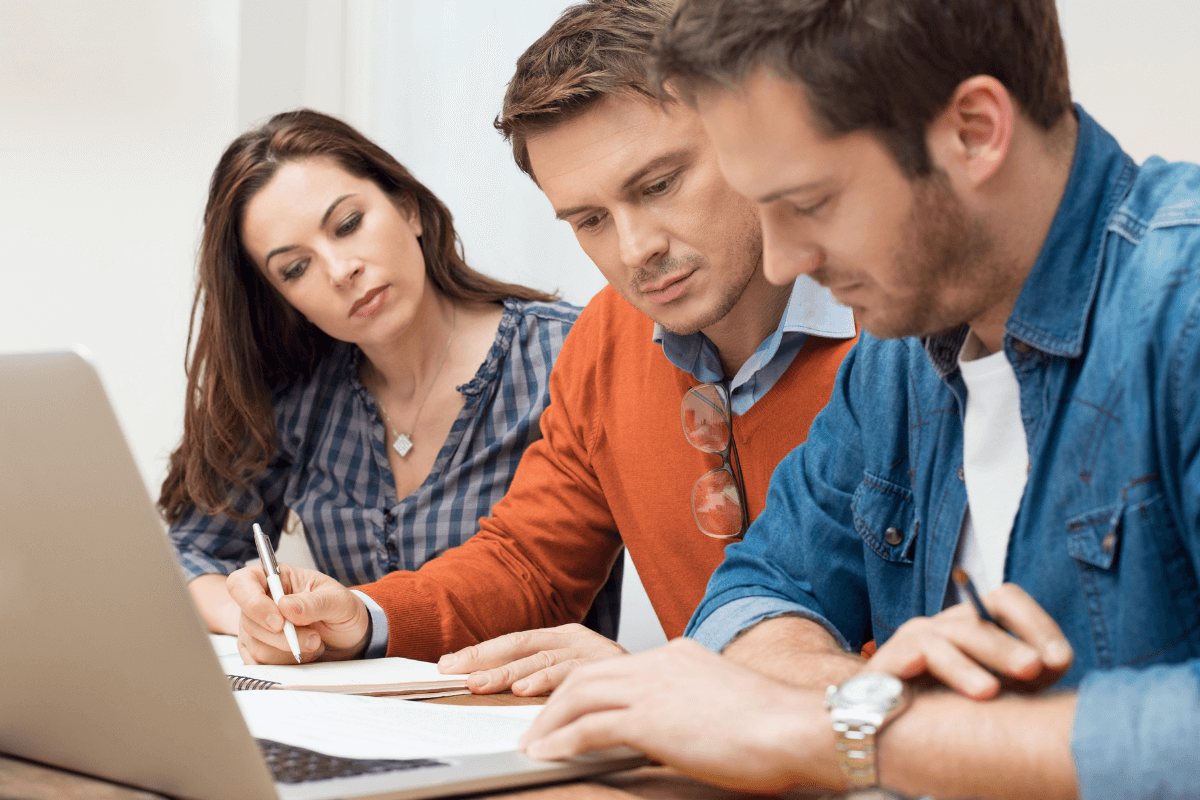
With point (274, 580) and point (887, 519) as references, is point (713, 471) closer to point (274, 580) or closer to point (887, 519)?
point (887, 519)

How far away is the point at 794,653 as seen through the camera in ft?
2.95

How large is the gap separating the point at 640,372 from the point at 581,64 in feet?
1.54

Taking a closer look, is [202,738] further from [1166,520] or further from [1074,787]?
[1166,520]

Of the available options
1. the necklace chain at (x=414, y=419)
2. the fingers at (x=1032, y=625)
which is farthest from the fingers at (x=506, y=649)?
the necklace chain at (x=414, y=419)

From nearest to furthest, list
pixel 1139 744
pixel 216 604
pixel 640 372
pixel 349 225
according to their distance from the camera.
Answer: pixel 1139 744
pixel 640 372
pixel 216 604
pixel 349 225

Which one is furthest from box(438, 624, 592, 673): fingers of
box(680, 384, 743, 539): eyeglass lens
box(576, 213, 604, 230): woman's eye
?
box(576, 213, 604, 230): woman's eye

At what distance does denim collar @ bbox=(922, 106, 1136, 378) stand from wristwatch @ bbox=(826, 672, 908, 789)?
336 millimetres

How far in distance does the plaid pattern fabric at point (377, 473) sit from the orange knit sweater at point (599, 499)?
0.79 ft

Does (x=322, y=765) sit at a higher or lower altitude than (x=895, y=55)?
lower

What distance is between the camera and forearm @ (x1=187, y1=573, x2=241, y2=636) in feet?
5.75

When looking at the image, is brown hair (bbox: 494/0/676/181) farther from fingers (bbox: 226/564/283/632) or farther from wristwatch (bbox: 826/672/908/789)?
wristwatch (bbox: 826/672/908/789)

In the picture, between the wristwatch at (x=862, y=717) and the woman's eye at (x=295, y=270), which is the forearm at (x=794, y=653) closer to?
the wristwatch at (x=862, y=717)

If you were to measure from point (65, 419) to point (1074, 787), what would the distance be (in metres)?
0.58

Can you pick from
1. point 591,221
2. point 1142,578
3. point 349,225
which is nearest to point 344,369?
point 349,225
